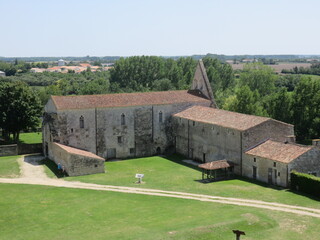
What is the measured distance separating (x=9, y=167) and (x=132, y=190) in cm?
Answer: 1844

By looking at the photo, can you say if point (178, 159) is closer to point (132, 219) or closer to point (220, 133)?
point (220, 133)

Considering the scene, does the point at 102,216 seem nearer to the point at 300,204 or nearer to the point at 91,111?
the point at 300,204

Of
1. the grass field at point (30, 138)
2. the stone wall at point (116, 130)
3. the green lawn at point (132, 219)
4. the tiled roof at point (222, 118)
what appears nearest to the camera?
the green lawn at point (132, 219)

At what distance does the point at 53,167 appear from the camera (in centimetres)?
5491

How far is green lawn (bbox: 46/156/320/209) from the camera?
42000 millimetres

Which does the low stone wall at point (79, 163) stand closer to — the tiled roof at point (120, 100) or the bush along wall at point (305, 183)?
the tiled roof at point (120, 100)

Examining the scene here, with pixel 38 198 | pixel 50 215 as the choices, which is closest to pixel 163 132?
pixel 38 198

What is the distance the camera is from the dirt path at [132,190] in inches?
1496

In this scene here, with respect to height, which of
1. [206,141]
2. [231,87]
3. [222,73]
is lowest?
[206,141]

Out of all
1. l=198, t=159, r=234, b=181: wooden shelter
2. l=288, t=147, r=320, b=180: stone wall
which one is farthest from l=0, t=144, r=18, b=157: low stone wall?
l=288, t=147, r=320, b=180: stone wall

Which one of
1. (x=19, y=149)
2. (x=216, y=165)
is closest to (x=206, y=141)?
(x=216, y=165)

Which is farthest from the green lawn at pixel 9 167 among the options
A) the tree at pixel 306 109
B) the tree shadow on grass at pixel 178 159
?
the tree at pixel 306 109

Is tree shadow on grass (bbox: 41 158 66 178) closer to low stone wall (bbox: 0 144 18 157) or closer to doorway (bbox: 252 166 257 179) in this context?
low stone wall (bbox: 0 144 18 157)

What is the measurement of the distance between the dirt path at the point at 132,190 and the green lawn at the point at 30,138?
17.1 meters
